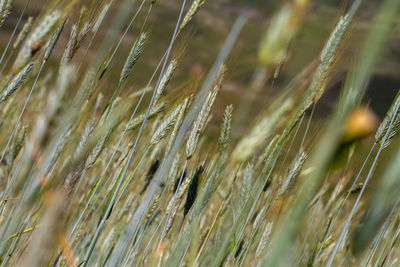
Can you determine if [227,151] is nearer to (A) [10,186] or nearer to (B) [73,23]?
(B) [73,23]

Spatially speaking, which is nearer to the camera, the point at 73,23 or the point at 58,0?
the point at 58,0

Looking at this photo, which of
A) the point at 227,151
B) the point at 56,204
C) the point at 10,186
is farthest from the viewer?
the point at 10,186

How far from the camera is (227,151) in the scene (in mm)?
677

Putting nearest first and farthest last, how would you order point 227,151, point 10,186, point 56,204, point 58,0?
point 56,204 < point 58,0 < point 227,151 < point 10,186

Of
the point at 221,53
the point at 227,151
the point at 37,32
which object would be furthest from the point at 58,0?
the point at 227,151

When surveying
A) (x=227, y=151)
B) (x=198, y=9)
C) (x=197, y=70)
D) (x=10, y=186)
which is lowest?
(x=10, y=186)

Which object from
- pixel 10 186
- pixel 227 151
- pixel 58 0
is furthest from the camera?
pixel 10 186

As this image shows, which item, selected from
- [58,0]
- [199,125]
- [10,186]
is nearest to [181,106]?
[199,125]

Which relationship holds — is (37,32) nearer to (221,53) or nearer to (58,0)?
(58,0)

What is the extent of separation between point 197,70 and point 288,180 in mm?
264

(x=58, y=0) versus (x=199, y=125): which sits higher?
(x=58, y=0)

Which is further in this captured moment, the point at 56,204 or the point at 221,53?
the point at 221,53

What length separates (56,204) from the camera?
1.16ft

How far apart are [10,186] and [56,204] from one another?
1.81 feet
